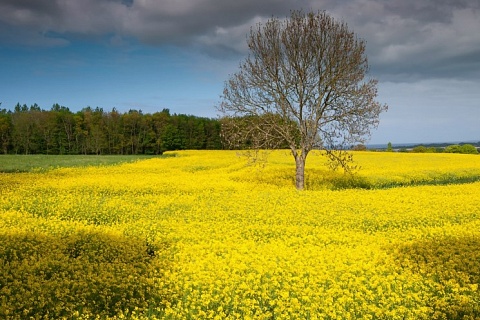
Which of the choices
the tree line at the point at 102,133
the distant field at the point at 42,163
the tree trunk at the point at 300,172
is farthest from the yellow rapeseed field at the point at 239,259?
the tree line at the point at 102,133

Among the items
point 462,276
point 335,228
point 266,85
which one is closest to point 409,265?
point 462,276

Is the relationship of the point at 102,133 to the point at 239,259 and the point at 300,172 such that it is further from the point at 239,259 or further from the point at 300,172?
the point at 239,259

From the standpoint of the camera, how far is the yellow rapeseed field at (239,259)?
8344mm

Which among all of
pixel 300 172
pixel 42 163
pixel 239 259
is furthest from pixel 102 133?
pixel 239 259

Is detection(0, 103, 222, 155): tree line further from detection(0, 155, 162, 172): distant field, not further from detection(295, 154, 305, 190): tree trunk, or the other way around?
detection(295, 154, 305, 190): tree trunk

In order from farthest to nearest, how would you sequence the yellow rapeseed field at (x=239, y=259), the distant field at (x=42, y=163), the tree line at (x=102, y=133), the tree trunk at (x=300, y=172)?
1. the tree line at (x=102, y=133)
2. the distant field at (x=42, y=163)
3. the tree trunk at (x=300, y=172)
4. the yellow rapeseed field at (x=239, y=259)

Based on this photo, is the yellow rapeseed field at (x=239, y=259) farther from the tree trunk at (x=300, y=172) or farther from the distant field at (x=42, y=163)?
the distant field at (x=42, y=163)

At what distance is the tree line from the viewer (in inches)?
3587

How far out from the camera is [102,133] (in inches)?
3674

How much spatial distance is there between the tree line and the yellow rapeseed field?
7400 centimetres

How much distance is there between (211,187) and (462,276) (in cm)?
1671

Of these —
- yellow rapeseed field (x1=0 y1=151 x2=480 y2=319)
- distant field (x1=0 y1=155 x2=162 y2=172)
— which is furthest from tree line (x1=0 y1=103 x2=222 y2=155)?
yellow rapeseed field (x1=0 y1=151 x2=480 y2=319)

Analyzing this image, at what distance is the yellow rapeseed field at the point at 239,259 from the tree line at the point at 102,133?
74.0 meters

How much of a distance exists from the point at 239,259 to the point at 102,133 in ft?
290
